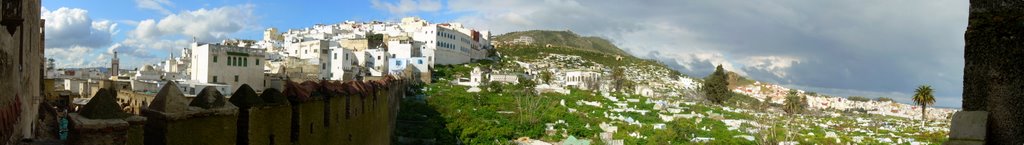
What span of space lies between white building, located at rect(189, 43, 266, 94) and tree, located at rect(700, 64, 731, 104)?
4782cm

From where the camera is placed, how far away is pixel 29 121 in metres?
5.56

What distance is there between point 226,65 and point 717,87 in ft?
166

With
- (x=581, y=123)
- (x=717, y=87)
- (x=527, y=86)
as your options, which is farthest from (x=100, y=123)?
(x=717, y=87)

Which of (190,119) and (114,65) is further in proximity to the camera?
(114,65)

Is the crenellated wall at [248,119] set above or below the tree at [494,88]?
above

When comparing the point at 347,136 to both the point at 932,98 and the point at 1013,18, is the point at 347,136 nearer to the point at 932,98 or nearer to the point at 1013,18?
the point at 1013,18

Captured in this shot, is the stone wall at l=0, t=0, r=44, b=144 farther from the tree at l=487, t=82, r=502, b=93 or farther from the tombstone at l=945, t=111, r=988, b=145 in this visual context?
the tree at l=487, t=82, r=502, b=93

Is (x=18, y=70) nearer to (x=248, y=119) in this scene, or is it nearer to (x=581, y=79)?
(x=248, y=119)

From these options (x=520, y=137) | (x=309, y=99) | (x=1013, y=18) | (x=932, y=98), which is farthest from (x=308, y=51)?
(x=1013, y=18)

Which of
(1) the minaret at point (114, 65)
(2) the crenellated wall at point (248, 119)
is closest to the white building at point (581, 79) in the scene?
(1) the minaret at point (114, 65)

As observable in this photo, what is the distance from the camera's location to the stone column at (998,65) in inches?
166

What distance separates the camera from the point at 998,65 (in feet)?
14.3

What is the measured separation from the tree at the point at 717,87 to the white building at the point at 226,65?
47.8 meters

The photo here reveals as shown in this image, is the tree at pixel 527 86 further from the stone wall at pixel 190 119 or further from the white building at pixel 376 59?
the stone wall at pixel 190 119
